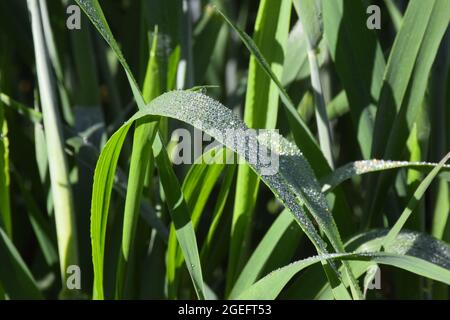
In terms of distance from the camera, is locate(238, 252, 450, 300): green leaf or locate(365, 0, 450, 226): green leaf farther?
locate(365, 0, 450, 226): green leaf

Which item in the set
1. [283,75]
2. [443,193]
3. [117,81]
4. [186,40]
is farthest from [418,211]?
[117,81]

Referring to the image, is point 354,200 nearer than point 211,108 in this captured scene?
No

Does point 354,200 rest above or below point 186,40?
below

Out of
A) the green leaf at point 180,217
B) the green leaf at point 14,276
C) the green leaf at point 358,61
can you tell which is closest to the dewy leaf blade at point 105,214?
the green leaf at point 180,217

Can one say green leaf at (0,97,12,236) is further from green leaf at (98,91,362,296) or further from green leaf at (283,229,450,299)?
green leaf at (283,229,450,299)

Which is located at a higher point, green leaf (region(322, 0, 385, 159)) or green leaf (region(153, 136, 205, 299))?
green leaf (region(322, 0, 385, 159))

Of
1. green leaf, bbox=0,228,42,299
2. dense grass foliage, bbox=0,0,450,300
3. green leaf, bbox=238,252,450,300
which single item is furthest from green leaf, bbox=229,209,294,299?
green leaf, bbox=0,228,42,299

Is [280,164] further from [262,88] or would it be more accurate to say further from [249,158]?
[262,88]

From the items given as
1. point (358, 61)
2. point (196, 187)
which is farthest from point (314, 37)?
point (196, 187)

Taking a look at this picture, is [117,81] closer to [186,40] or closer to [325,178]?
[186,40]
